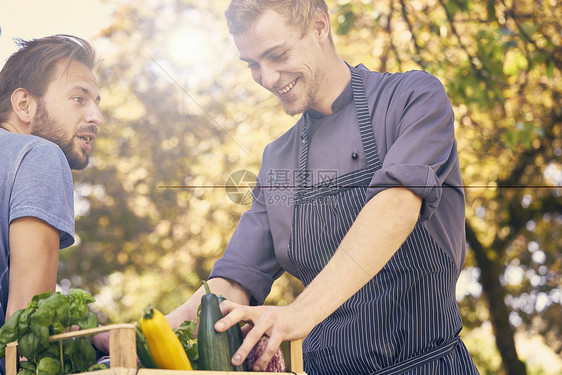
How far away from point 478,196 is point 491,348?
280cm

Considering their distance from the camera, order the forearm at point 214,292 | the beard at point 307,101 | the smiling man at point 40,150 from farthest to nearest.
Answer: the beard at point 307,101, the forearm at point 214,292, the smiling man at point 40,150

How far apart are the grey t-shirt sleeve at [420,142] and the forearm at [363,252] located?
0.02 m

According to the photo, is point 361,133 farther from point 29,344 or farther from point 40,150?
point 29,344

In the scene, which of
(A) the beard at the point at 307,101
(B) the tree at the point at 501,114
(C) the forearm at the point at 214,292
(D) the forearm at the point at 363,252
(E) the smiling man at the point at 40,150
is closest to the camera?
(D) the forearm at the point at 363,252

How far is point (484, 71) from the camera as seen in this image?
10.2 ft

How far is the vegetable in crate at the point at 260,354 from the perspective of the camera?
884 millimetres

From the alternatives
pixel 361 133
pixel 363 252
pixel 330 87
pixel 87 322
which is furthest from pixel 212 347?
pixel 330 87

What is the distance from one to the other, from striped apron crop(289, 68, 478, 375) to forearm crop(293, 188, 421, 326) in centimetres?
19

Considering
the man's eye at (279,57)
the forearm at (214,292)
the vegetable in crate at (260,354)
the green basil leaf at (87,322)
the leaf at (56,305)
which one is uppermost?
the man's eye at (279,57)

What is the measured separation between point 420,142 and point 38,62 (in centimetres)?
83

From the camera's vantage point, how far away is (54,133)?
132 cm

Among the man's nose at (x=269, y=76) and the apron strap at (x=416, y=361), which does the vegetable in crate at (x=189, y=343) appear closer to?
the apron strap at (x=416, y=361)

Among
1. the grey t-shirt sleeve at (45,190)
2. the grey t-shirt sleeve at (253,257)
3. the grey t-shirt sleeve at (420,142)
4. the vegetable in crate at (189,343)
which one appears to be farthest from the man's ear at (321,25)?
the vegetable in crate at (189,343)

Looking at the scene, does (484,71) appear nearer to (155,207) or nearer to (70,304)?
(155,207)
